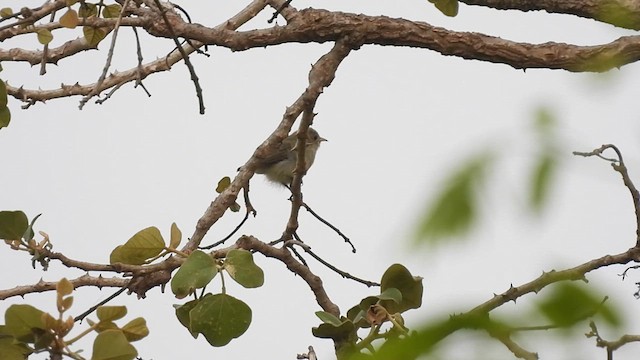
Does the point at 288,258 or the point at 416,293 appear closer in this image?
the point at 416,293

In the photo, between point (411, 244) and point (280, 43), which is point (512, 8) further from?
point (411, 244)

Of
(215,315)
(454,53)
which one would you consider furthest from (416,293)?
(454,53)

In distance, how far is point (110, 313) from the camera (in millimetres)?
1737

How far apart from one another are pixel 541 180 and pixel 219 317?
144 centimetres

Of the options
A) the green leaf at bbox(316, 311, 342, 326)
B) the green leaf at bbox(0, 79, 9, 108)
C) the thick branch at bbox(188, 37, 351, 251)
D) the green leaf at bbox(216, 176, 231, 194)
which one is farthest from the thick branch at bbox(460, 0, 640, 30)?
the green leaf at bbox(0, 79, 9, 108)

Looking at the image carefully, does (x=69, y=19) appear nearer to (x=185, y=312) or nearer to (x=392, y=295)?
(x=185, y=312)

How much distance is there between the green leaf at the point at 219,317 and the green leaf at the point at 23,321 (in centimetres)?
43

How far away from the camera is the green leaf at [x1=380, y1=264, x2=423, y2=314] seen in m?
2.06

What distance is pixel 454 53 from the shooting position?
268 cm

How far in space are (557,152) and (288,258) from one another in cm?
186

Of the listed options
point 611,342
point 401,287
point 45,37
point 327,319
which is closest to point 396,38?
point 401,287

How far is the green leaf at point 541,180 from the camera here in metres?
0.68

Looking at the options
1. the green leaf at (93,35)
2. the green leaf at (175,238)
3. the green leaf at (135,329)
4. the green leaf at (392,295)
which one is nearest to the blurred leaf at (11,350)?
the green leaf at (135,329)

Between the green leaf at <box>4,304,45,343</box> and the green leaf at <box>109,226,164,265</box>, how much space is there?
41 centimetres
